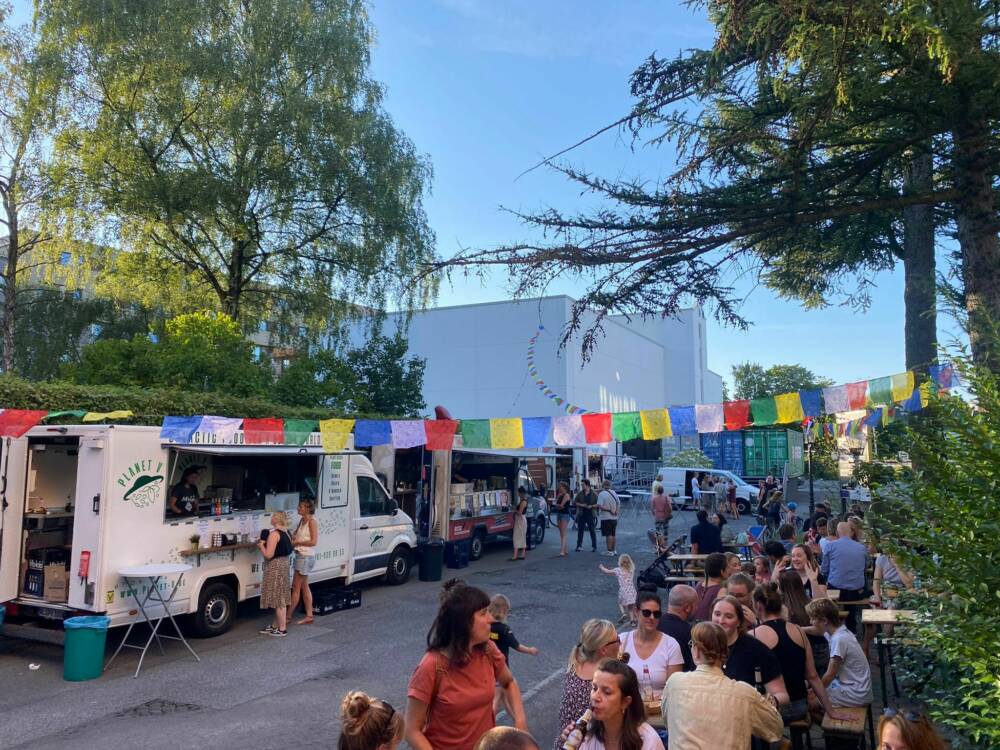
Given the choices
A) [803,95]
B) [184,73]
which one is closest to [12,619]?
[803,95]

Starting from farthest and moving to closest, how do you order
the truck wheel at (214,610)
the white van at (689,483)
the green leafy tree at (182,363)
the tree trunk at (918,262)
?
the white van at (689,483) < the green leafy tree at (182,363) < the tree trunk at (918,262) < the truck wheel at (214,610)

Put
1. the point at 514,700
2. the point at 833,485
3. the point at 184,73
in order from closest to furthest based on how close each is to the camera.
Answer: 1. the point at 514,700
2. the point at 184,73
3. the point at 833,485

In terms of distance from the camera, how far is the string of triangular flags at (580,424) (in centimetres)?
973

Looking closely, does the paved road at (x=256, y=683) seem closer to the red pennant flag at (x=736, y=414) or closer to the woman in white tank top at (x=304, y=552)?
the woman in white tank top at (x=304, y=552)

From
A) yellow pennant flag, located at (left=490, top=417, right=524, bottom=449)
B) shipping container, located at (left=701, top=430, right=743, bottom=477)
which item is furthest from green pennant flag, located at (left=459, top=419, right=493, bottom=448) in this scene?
shipping container, located at (left=701, top=430, right=743, bottom=477)

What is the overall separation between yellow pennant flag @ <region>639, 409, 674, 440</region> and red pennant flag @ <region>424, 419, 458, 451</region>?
3.01 metres

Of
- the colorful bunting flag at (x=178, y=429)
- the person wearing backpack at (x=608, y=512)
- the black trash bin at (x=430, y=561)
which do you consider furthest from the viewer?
the person wearing backpack at (x=608, y=512)

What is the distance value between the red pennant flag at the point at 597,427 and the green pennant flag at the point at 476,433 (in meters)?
1.62

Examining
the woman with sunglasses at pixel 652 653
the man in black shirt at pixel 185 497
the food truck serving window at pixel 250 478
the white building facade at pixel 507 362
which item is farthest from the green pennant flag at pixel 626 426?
the white building facade at pixel 507 362

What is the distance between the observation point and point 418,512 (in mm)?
15555

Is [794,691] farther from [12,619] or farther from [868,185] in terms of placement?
[12,619]

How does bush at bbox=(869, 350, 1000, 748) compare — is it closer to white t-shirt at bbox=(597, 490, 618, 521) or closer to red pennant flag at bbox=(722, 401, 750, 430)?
red pennant flag at bbox=(722, 401, 750, 430)

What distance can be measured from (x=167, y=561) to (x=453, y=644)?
6717 millimetres

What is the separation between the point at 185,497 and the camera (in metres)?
9.39
